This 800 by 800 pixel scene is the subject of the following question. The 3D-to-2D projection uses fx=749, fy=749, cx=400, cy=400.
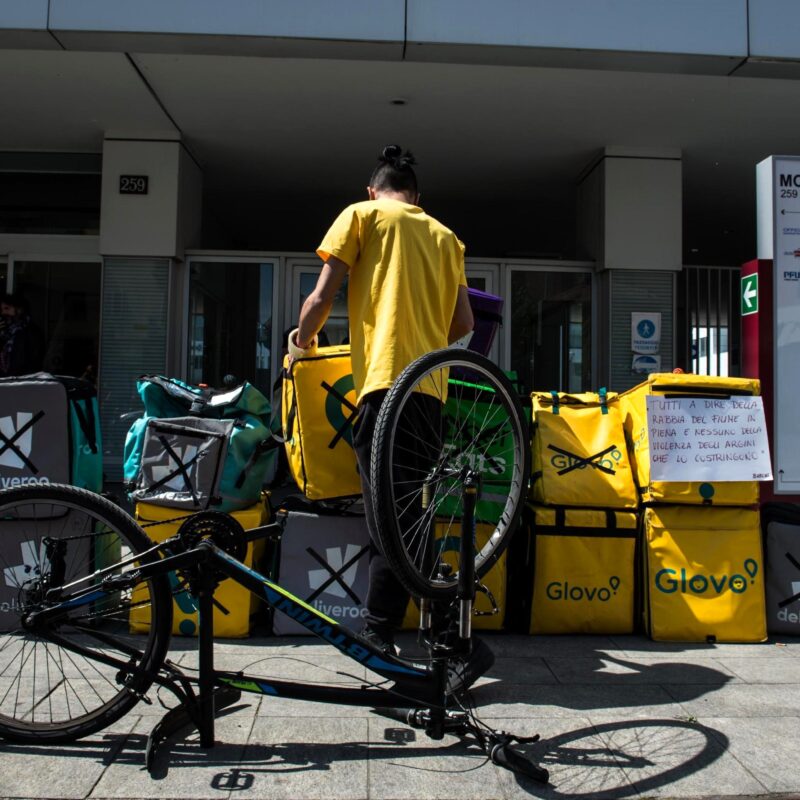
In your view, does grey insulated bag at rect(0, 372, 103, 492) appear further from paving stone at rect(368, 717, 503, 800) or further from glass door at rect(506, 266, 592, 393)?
glass door at rect(506, 266, 592, 393)

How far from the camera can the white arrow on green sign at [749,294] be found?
4113 millimetres

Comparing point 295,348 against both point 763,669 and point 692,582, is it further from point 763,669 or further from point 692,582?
point 763,669

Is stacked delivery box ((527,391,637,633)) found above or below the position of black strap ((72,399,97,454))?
below

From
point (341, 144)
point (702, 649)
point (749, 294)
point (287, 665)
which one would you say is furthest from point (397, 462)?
point (341, 144)

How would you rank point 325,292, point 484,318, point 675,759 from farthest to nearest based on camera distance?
1. point 484,318
2. point 325,292
3. point 675,759

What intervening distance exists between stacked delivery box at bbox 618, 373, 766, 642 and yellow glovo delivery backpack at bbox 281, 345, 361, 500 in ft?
4.69

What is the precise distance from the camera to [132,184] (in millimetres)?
7320

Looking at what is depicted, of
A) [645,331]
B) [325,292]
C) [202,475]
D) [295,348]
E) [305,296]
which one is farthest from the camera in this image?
[305,296]

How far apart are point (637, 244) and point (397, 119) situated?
8.97 ft

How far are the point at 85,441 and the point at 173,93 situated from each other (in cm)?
396

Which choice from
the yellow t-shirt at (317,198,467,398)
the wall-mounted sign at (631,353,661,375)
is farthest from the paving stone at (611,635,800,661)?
the wall-mounted sign at (631,353,661,375)

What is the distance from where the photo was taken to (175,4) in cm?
513

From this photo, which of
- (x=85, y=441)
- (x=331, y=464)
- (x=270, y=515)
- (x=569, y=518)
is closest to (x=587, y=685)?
(x=569, y=518)

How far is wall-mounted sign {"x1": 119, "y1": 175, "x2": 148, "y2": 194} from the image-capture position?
7.31m
